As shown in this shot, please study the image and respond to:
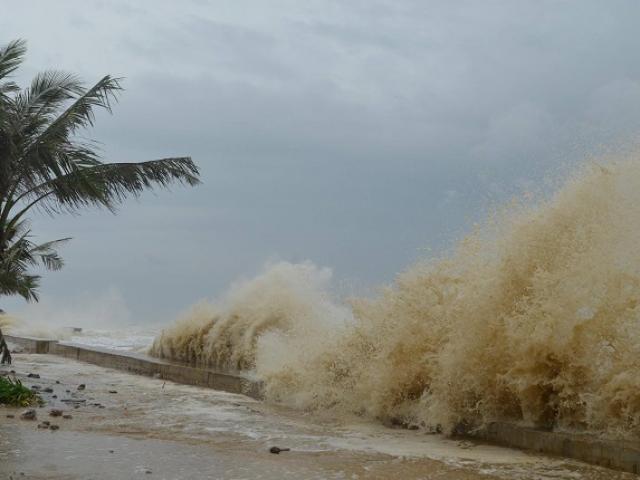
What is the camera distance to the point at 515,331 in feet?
24.6

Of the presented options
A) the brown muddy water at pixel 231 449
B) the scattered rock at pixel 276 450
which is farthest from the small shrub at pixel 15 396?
the scattered rock at pixel 276 450

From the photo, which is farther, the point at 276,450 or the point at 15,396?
the point at 15,396

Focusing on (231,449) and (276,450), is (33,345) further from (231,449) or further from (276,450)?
(276,450)

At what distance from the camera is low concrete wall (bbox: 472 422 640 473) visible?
19.8ft

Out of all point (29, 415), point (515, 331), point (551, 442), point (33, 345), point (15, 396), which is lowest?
point (29, 415)

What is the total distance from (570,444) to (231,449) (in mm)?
3069

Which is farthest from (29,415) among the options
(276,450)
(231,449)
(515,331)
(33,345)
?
(33,345)

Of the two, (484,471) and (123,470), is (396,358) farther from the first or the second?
(123,470)

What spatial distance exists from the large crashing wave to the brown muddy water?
1.76ft

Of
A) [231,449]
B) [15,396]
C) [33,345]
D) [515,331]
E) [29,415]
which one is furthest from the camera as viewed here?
[33,345]

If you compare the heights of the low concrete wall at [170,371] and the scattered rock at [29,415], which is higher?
the low concrete wall at [170,371]

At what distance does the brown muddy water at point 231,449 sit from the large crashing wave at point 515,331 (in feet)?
1.76

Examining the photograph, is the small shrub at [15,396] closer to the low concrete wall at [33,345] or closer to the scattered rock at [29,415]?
the scattered rock at [29,415]

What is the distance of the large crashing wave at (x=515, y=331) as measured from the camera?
689cm
